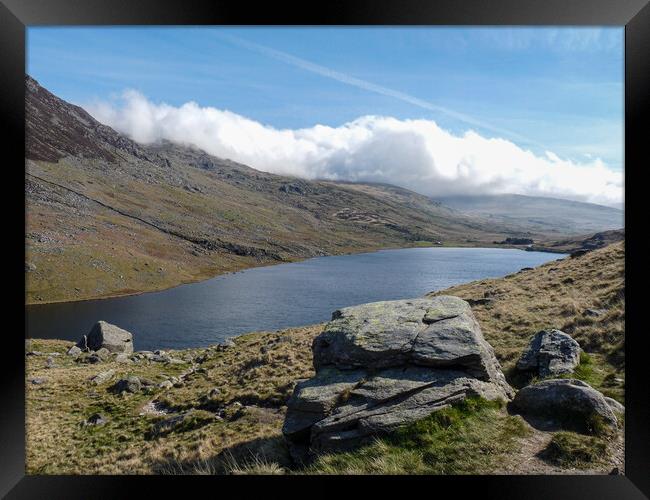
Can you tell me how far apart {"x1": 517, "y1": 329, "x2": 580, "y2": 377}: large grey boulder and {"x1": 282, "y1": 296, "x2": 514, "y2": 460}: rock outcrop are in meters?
2.58

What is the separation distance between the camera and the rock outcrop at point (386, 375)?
7.59 m

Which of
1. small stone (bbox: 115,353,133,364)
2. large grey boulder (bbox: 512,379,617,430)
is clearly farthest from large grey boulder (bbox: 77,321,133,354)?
large grey boulder (bbox: 512,379,617,430)

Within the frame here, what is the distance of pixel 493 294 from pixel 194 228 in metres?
132

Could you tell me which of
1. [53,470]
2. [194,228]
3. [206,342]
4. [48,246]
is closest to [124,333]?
[206,342]

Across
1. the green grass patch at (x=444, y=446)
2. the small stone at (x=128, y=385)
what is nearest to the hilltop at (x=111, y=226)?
the small stone at (x=128, y=385)

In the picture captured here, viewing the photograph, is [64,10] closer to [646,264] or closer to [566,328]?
[646,264]

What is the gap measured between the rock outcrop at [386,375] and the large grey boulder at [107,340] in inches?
1357

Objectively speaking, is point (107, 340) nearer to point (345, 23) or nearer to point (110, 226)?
point (345, 23)

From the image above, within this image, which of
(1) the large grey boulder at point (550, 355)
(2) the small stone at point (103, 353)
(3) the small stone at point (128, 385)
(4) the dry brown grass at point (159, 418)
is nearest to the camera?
(1) the large grey boulder at point (550, 355)

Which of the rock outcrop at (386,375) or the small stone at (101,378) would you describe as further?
the small stone at (101,378)

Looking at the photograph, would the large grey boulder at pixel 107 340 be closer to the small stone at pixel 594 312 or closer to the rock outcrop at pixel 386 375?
the rock outcrop at pixel 386 375

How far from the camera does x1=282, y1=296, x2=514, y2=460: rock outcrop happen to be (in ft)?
24.9

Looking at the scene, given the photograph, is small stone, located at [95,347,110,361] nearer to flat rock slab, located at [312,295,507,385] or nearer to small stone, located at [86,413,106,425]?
small stone, located at [86,413,106,425]

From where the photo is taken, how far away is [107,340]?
3781 centimetres
